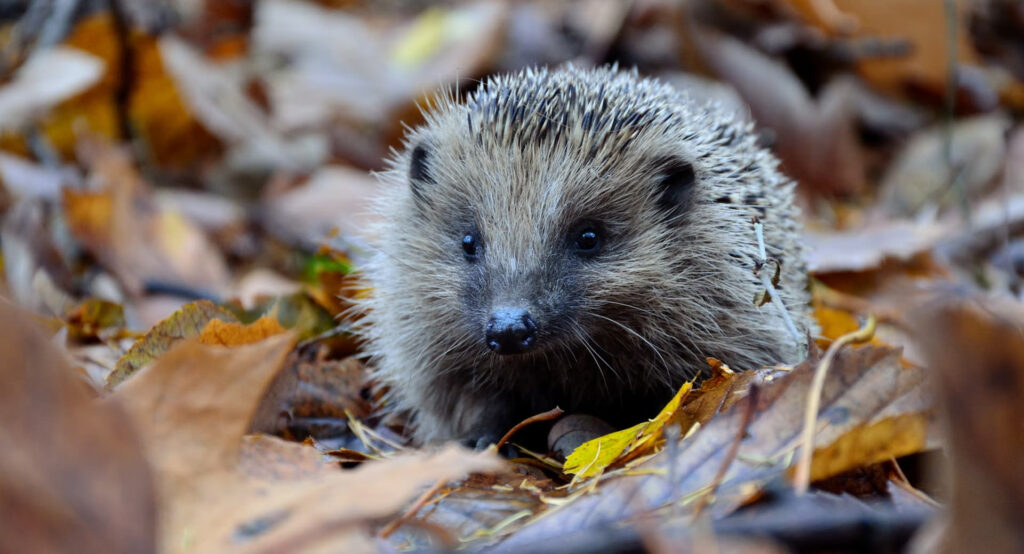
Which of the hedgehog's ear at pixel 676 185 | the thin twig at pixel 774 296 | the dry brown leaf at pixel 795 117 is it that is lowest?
the thin twig at pixel 774 296

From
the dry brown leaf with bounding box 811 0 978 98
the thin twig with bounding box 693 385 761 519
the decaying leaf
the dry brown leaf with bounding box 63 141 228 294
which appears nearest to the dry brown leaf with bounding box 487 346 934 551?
the thin twig with bounding box 693 385 761 519

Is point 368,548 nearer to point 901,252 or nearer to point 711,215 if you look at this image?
point 711,215

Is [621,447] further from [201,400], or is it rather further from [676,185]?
[676,185]

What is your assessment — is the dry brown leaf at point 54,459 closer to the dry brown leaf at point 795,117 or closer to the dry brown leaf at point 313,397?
the dry brown leaf at point 313,397

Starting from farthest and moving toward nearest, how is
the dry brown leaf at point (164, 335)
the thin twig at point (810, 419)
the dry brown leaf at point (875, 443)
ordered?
the dry brown leaf at point (164, 335), the dry brown leaf at point (875, 443), the thin twig at point (810, 419)

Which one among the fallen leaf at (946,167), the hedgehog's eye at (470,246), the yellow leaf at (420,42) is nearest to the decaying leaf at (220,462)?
the hedgehog's eye at (470,246)

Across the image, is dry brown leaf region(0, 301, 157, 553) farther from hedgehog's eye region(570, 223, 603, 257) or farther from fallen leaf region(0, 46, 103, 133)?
fallen leaf region(0, 46, 103, 133)
